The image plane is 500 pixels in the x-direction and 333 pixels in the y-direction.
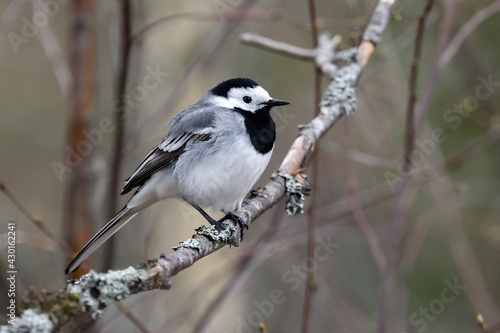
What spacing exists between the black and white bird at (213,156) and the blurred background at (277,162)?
0.27 metres

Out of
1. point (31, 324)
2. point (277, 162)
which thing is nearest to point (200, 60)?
point (277, 162)

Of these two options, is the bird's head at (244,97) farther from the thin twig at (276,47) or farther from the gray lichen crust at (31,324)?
the gray lichen crust at (31,324)

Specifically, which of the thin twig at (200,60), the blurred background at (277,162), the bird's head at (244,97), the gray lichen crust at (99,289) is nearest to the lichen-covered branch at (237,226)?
the gray lichen crust at (99,289)

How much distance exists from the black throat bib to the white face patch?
0.05 meters

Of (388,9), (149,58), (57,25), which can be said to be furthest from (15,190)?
(388,9)

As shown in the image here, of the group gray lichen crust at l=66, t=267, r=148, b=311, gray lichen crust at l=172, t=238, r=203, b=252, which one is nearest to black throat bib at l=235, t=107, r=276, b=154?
gray lichen crust at l=172, t=238, r=203, b=252

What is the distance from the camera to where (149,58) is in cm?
571

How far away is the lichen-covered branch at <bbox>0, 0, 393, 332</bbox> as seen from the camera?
1470 millimetres

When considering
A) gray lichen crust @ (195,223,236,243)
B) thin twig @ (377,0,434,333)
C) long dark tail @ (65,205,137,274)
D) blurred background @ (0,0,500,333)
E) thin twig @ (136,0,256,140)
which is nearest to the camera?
gray lichen crust @ (195,223,236,243)

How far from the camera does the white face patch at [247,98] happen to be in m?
3.44

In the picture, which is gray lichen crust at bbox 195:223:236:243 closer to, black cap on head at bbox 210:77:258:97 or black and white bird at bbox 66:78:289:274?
black and white bird at bbox 66:78:289:274

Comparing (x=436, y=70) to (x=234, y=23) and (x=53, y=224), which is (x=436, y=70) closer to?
(x=234, y=23)

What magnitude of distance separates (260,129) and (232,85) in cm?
43

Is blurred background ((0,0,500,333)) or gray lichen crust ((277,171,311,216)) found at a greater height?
blurred background ((0,0,500,333))
